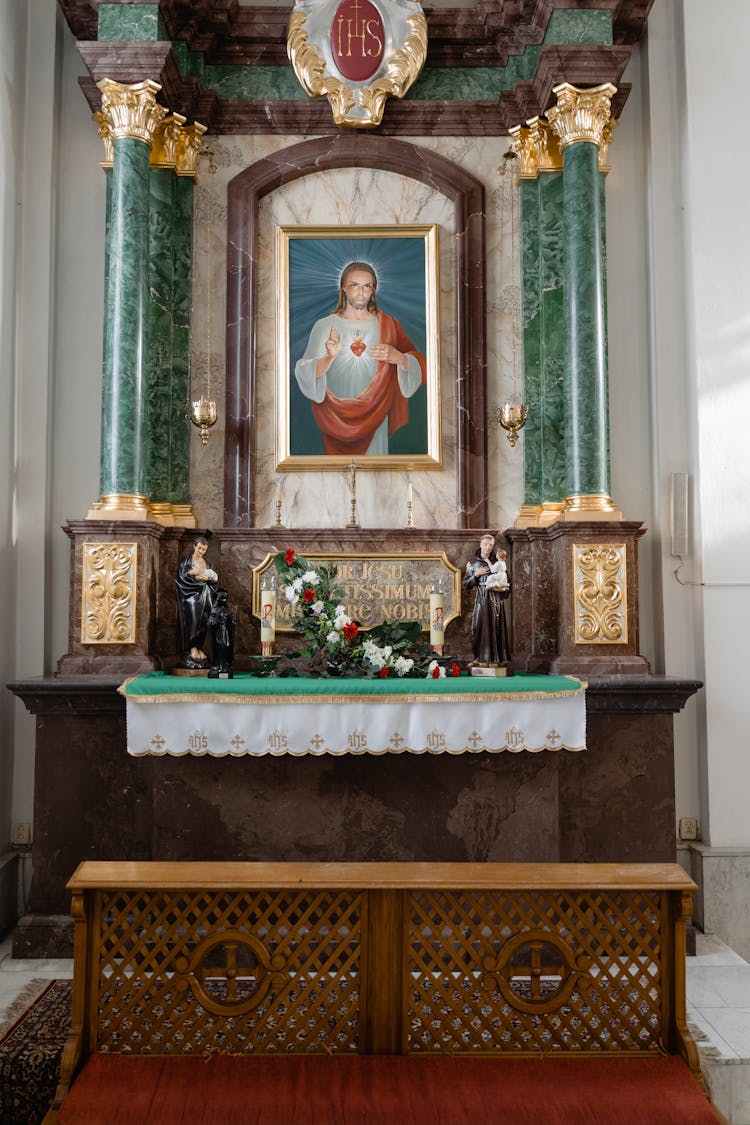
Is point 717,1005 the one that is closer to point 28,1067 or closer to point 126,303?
point 28,1067

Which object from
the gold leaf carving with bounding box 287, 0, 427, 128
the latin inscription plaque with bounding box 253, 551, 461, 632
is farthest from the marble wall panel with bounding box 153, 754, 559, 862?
the gold leaf carving with bounding box 287, 0, 427, 128

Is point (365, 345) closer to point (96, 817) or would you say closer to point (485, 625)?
point (485, 625)

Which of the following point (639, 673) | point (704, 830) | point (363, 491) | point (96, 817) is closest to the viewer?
point (96, 817)

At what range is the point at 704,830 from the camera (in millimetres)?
6227

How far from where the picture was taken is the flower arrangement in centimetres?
546

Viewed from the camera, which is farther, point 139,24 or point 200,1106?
point 139,24

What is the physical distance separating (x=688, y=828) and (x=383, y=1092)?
377 cm

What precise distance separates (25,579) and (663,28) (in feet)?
18.8

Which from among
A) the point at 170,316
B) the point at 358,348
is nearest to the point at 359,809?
the point at 358,348

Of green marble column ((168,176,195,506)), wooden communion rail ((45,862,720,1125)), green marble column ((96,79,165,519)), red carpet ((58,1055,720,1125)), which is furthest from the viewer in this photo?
green marble column ((168,176,195,506))

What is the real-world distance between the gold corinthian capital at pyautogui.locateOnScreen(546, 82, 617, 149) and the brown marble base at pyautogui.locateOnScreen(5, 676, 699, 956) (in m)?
3.44

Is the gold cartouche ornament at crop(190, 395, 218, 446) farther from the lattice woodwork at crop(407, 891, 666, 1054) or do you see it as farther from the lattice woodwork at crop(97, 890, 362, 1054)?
the lattice woodwork at crop(407, 891, 666, 1054)

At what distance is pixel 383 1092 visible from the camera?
308 centimetres

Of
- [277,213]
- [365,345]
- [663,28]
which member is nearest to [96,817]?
[365,345]
